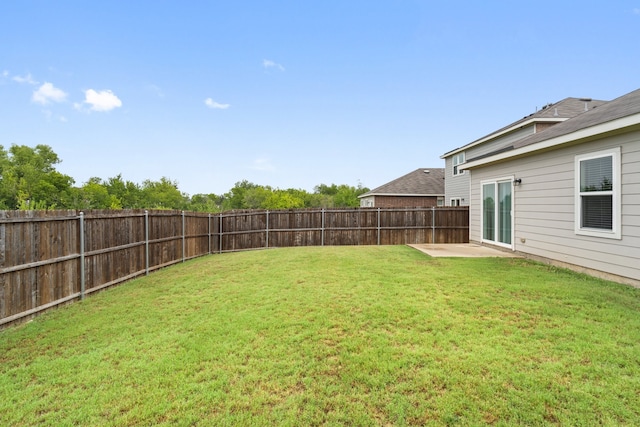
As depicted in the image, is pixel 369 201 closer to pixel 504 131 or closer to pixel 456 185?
pixel 456 185

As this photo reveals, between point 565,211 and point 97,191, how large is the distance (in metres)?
46.0

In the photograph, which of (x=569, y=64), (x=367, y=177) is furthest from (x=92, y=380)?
(x=367, y=177)

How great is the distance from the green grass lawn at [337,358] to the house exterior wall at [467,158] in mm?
10191

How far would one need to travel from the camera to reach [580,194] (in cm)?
596

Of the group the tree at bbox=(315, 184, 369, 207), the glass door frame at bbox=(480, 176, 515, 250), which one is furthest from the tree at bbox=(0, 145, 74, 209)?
the glass door frame at bbox=(480, 176, 515, 250)

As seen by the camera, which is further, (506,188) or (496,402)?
(506,188)

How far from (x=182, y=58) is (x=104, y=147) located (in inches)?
703

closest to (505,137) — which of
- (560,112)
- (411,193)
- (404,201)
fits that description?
(560,112)

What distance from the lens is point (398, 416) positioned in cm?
204

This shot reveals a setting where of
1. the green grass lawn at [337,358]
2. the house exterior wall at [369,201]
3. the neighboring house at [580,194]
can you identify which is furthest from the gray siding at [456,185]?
the green grass lawn at [337,358]

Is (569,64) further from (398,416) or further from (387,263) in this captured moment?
(398,416)

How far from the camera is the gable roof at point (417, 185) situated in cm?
2272

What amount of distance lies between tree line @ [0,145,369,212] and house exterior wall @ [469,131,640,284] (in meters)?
27.2

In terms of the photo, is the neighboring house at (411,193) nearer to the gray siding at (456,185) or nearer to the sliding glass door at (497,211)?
the gray siding at (456,185)
